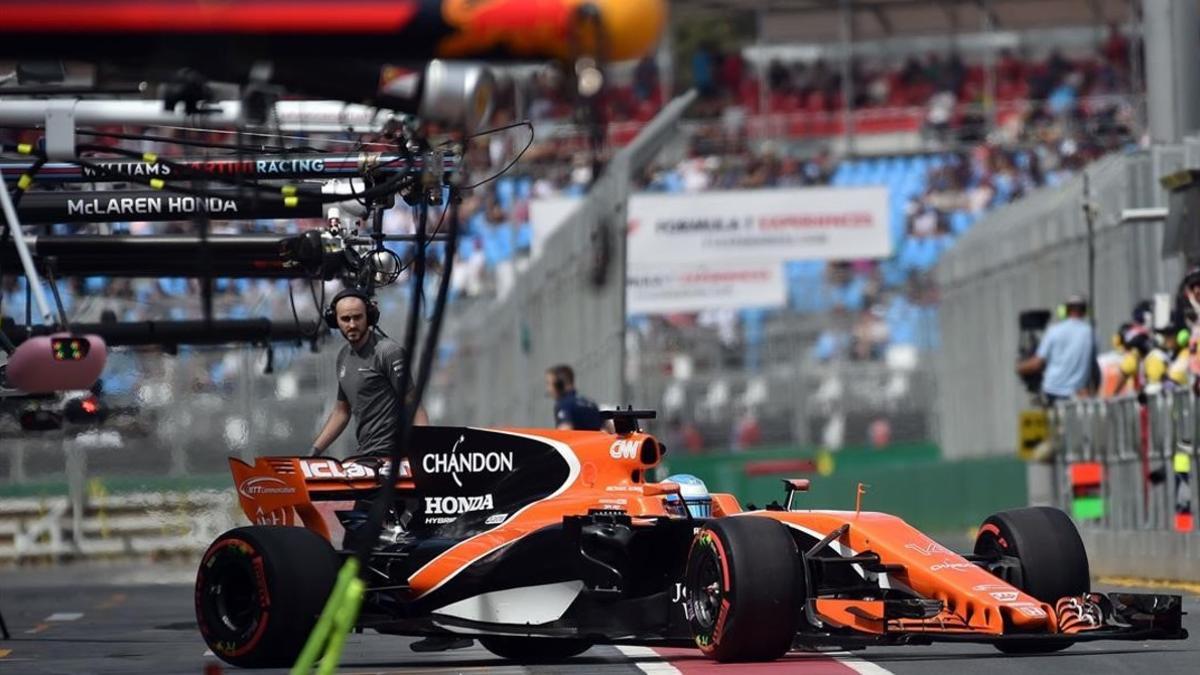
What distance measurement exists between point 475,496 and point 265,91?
4453mm

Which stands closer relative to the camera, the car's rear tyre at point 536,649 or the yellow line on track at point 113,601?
the car's rear tyre at point 536,649

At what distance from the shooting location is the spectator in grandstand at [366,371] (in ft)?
42.4

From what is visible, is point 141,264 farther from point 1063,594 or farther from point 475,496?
point 1063,594

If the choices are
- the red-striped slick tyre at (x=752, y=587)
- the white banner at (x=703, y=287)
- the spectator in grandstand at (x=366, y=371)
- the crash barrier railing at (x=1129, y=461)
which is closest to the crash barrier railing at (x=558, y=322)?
the crash barrier railing at (x=1129, y=461)

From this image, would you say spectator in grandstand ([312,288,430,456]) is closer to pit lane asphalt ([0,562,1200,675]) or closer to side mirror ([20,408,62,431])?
pit lane asphalt ([0,562,1200,675])

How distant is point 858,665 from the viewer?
35.0ft

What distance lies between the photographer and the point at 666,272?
118ft

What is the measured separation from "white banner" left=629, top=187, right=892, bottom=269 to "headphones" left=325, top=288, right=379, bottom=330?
23.5 meters

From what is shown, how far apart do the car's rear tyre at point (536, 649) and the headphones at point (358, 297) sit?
187 centimetres

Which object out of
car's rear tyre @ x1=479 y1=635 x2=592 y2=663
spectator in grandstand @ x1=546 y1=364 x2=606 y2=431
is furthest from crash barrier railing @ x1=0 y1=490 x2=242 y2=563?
car's rear tyre @ x1=479 y1=635 x2=592 y2=663

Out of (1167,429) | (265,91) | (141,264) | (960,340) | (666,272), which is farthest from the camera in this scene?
(666,272)

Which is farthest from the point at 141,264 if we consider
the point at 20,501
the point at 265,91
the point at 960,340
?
the point at 960,340

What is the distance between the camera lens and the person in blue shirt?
858 inches

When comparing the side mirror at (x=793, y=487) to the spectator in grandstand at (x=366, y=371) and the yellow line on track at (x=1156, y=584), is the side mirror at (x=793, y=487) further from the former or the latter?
the yellow line on track at (x=1156, y=584)
